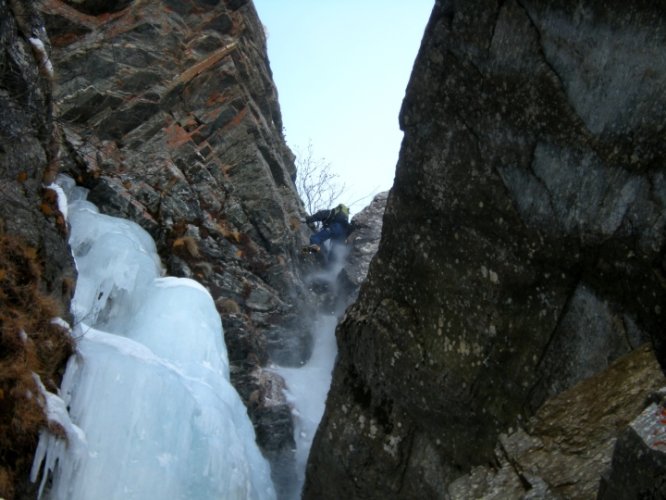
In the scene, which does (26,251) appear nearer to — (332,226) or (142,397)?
(142,397)

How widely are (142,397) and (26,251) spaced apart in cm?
193

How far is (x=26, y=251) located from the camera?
22.9 feet

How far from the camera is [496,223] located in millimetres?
5887

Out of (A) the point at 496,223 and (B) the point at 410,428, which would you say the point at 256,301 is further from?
(A) the point at 496,223

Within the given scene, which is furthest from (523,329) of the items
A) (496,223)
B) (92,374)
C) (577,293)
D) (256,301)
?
(256,301)

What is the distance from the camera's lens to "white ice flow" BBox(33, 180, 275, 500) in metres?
6.64

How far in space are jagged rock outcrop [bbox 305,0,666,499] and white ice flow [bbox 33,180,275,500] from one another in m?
1.31

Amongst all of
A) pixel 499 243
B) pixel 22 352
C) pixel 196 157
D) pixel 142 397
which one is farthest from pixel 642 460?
pixel 196 157

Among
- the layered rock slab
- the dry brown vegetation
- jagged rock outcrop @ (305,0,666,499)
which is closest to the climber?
the layered rock slab

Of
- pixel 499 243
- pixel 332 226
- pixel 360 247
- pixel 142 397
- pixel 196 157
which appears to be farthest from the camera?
pixel 332 226

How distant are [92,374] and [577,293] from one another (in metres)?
4.86

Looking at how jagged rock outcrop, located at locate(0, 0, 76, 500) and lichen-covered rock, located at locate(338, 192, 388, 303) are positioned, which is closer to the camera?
jagged rock outcrop, located at locate(0, 0, 76, 500)

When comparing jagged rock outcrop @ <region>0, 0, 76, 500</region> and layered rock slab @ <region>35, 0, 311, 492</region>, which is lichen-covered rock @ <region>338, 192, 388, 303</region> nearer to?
layered rock slab @ <region>35, 0, 311, 492</region>

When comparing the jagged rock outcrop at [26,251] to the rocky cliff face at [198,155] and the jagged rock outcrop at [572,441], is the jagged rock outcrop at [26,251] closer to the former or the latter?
the rocky cliff face at [198,155]
